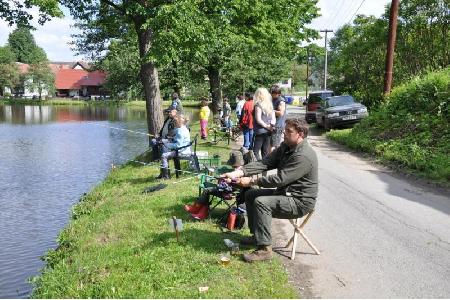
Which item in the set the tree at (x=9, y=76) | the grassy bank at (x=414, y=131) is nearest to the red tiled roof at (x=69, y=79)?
the tree at (x=9, y=76)

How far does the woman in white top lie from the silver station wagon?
1226 centimetres

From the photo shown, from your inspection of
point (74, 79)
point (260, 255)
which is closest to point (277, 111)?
point (260, 255)

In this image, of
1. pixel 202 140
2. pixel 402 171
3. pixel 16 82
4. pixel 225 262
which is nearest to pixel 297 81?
pixel 16 82

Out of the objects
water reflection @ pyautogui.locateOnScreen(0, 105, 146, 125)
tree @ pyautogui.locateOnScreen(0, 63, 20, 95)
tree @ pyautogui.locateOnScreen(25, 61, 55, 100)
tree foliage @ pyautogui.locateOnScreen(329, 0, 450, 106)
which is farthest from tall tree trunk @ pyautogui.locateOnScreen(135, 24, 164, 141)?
tree @ pyautogui.locateOnScreen(0, 63, 20, 95)

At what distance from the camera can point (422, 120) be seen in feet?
52.6

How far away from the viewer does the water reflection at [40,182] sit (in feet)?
32.1

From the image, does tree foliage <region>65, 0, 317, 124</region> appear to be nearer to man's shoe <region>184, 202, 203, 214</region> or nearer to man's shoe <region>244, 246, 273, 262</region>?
man's shoe <region>184, 202, 203, 214</region>

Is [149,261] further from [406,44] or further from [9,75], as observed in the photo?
[9,75]

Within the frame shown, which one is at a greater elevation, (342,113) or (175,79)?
(175,79)

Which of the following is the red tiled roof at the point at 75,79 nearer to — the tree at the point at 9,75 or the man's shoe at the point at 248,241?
the tree at the point at 9,75

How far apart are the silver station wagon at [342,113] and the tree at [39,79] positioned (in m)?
81.1

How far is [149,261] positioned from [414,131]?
1175 cm

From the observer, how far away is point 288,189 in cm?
677

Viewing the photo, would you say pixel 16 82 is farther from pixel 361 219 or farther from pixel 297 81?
pixel 361 219
